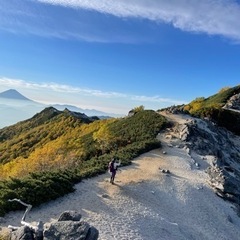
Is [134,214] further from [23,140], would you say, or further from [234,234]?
[23,140]

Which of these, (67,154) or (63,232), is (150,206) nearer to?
(63,232)

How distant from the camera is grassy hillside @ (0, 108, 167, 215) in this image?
95.5ft

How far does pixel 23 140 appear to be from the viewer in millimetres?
120812

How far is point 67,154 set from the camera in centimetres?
6625

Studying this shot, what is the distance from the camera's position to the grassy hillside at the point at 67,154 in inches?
1146

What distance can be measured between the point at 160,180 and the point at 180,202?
3.98 metres

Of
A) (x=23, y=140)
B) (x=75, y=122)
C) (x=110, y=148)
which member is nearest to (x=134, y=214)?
(x=110, y=148)

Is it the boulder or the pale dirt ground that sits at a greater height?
the boulder

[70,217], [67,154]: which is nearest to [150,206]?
[70,217]

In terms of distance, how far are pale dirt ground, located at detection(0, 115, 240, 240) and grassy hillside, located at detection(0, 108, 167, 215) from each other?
1302 millimetres

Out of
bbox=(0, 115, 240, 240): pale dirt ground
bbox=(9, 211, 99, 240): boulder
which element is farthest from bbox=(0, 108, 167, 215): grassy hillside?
bbox=(9, 211, 99, 240): boulder

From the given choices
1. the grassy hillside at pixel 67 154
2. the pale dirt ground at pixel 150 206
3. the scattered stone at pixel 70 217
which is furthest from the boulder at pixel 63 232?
the grassy hillside at pixel 67 154

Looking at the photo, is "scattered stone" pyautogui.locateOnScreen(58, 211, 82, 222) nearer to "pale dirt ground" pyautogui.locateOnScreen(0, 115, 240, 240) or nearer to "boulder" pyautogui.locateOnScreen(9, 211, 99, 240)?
"boulder" pyautogui.locateOnScreen(9, 211, 99, 240)

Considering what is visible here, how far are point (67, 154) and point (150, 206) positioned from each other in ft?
120
